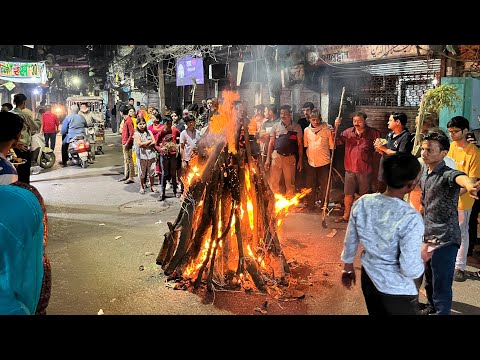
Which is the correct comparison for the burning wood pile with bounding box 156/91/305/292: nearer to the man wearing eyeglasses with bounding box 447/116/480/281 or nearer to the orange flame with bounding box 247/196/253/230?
the orange flame with bounding box 247/196/253/230

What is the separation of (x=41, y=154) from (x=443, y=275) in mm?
14750

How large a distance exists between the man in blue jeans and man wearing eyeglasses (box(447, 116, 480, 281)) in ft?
4.97

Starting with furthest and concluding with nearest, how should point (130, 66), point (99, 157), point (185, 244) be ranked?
point (130, 66) → point (99, 157) → point (185, 244)

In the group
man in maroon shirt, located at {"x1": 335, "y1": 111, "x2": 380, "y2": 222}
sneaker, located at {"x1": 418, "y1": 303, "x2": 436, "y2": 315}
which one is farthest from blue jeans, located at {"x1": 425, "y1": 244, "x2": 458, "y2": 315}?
man in maroon shirt, located at {"x1": 335, "y1": 111, "x2": 380, "y2": 222}

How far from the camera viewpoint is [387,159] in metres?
3.42

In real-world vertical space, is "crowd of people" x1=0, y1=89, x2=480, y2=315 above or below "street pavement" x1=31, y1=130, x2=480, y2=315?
above

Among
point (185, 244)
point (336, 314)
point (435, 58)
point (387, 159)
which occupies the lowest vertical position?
point (336, 314)

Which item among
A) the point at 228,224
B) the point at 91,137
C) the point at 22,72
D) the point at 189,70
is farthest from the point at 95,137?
the point at 228,224

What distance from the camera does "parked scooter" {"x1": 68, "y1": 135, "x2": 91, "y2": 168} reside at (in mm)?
16297

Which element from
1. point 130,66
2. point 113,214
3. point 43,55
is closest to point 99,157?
point 130,66

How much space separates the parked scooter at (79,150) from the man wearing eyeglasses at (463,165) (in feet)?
45.2
